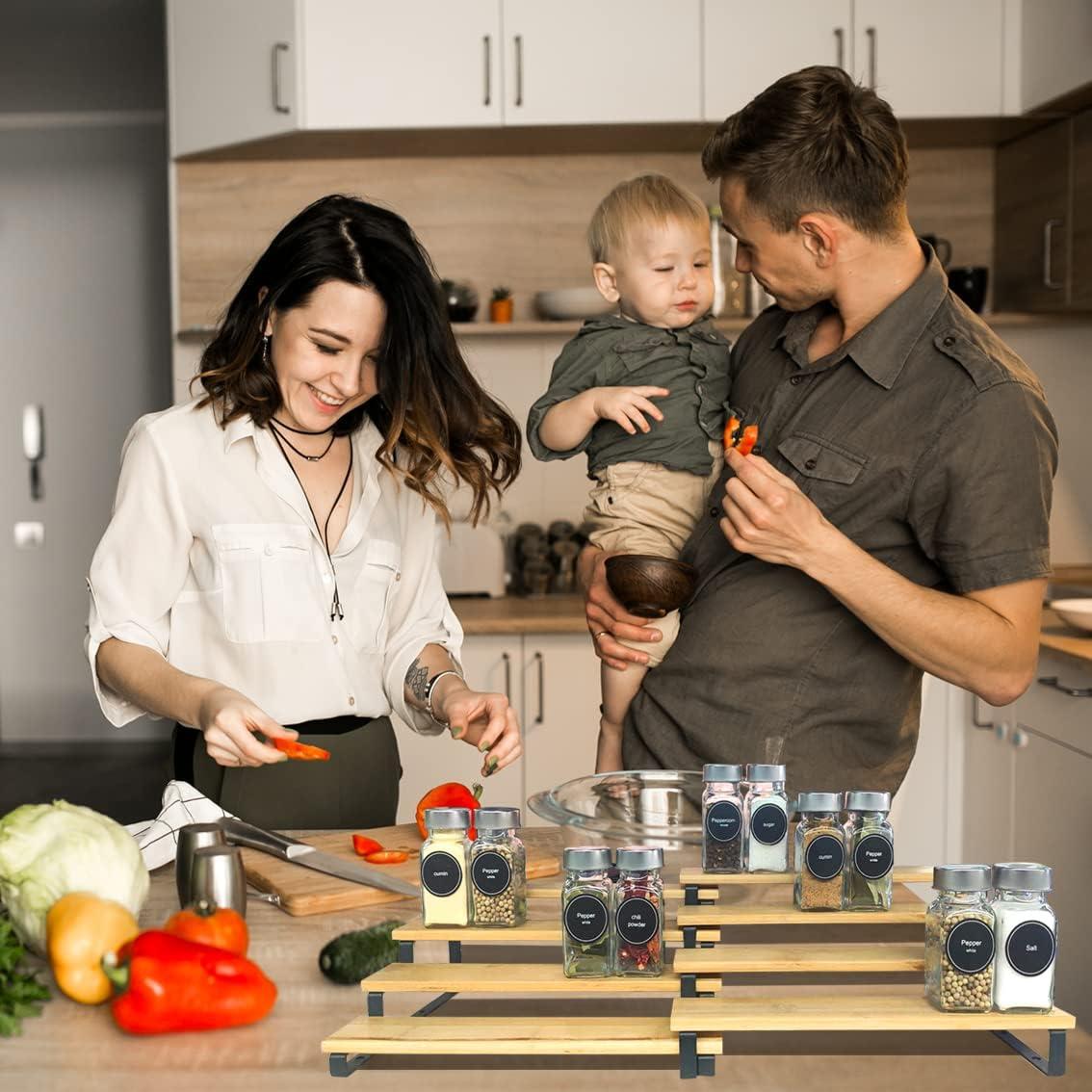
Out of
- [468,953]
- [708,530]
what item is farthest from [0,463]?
[468,953]

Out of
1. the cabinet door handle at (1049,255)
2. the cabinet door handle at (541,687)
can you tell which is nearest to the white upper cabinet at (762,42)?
the cabinet door handle at (1049,255)

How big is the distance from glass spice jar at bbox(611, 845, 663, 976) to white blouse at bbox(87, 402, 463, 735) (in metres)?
0.95

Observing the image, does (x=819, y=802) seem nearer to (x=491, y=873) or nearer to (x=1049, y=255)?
(x=491, y=873)

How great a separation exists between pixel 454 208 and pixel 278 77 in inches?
26.8

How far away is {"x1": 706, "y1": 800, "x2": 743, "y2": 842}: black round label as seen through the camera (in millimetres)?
1419

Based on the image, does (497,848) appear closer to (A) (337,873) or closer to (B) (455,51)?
(A) (337,873)

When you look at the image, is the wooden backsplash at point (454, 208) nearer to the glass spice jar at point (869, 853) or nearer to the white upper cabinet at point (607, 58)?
the white upper cabinet at point (607, 58)

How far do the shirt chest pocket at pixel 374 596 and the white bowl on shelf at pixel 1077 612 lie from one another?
176 cm

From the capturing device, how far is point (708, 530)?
2.07 metres

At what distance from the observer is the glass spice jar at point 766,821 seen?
140 cm

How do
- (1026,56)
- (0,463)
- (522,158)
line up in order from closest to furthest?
(1026,56), (522,158), (0,463)

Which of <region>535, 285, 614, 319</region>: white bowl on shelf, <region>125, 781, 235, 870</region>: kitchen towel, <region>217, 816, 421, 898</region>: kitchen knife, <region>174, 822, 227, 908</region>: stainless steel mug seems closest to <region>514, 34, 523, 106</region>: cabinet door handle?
A: <region>535, 285, 614, 319</region>: white bowl on shelf

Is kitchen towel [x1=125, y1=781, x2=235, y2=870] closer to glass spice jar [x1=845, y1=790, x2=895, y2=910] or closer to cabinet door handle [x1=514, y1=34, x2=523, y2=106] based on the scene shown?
glass spice jar [x1=845, y1=790, x2=895, y2=910]

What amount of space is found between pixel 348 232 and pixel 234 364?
268 mm
